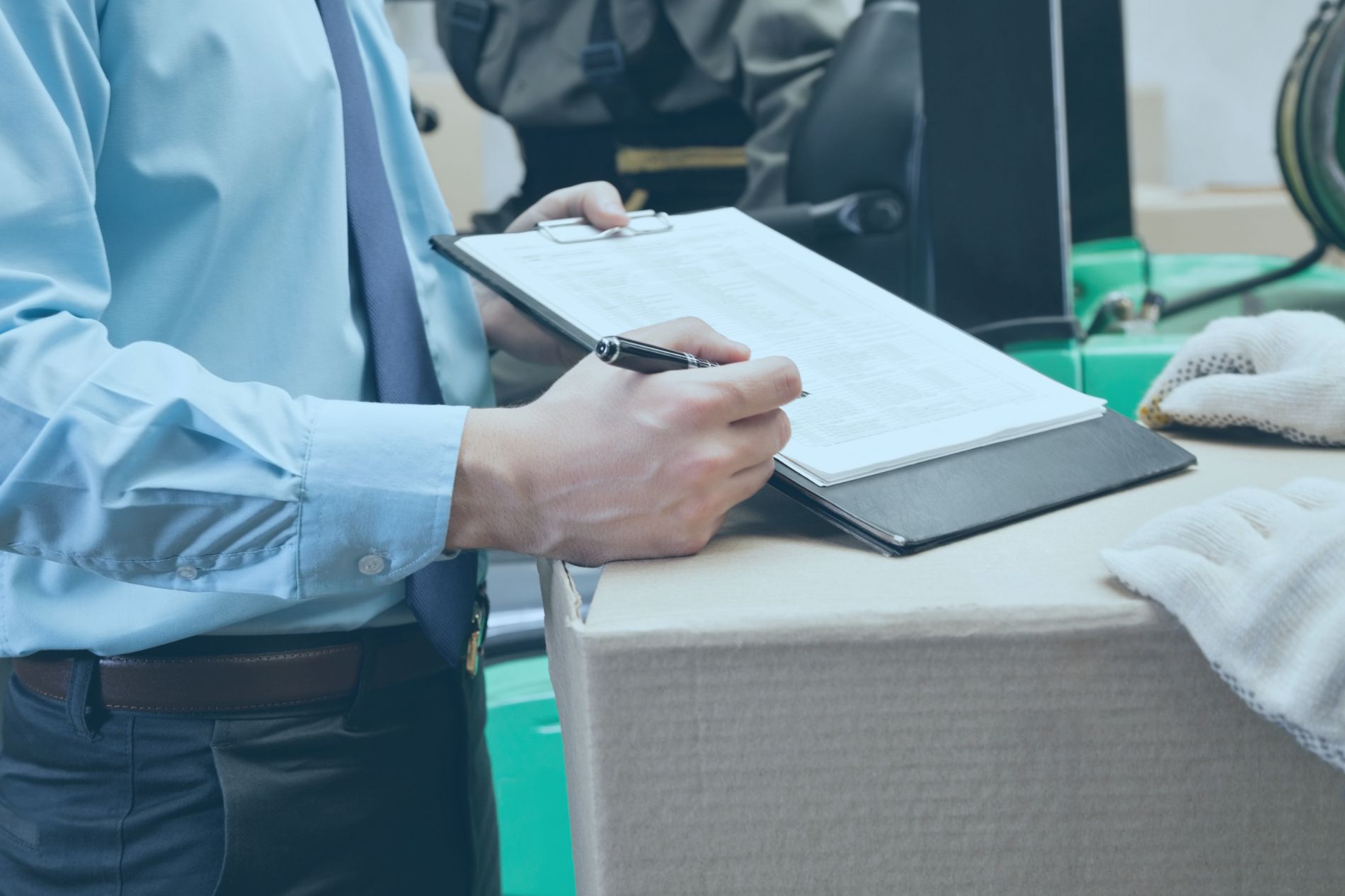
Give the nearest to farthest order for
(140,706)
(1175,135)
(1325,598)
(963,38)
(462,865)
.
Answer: (1325,598), (140,706), (462,865), (963,38), (1175,135)

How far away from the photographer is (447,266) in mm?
620

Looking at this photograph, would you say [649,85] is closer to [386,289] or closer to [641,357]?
[386,289]

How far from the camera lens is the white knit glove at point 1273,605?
0.92 ft

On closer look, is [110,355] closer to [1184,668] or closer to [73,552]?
[73,552]

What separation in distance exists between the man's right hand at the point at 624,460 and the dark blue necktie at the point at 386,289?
11 cm

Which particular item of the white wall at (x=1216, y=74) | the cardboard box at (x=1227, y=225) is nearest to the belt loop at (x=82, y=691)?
the cardboard box at (x=1227, y=225)

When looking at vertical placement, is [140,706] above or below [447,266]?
below

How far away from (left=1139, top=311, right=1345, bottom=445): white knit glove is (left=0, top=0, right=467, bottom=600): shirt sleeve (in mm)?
332

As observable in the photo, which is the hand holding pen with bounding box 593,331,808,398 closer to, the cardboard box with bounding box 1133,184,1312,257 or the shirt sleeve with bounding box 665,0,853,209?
the shirt sleeve with bounding box 665,0,853,209

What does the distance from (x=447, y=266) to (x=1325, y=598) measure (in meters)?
0.47

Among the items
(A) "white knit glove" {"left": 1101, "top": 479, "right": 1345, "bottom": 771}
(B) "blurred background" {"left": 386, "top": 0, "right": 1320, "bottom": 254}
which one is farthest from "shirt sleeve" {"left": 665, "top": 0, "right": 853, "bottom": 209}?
(B) "blurred background" {"left": 386, "top": 0, "right": 1320, "bottom": 254}

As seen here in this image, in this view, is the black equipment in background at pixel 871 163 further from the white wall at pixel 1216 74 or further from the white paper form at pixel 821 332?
the white wall at pixel 1216 74

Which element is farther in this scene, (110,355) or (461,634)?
(461,634)

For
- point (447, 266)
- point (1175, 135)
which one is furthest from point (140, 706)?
point (1175, 135)
